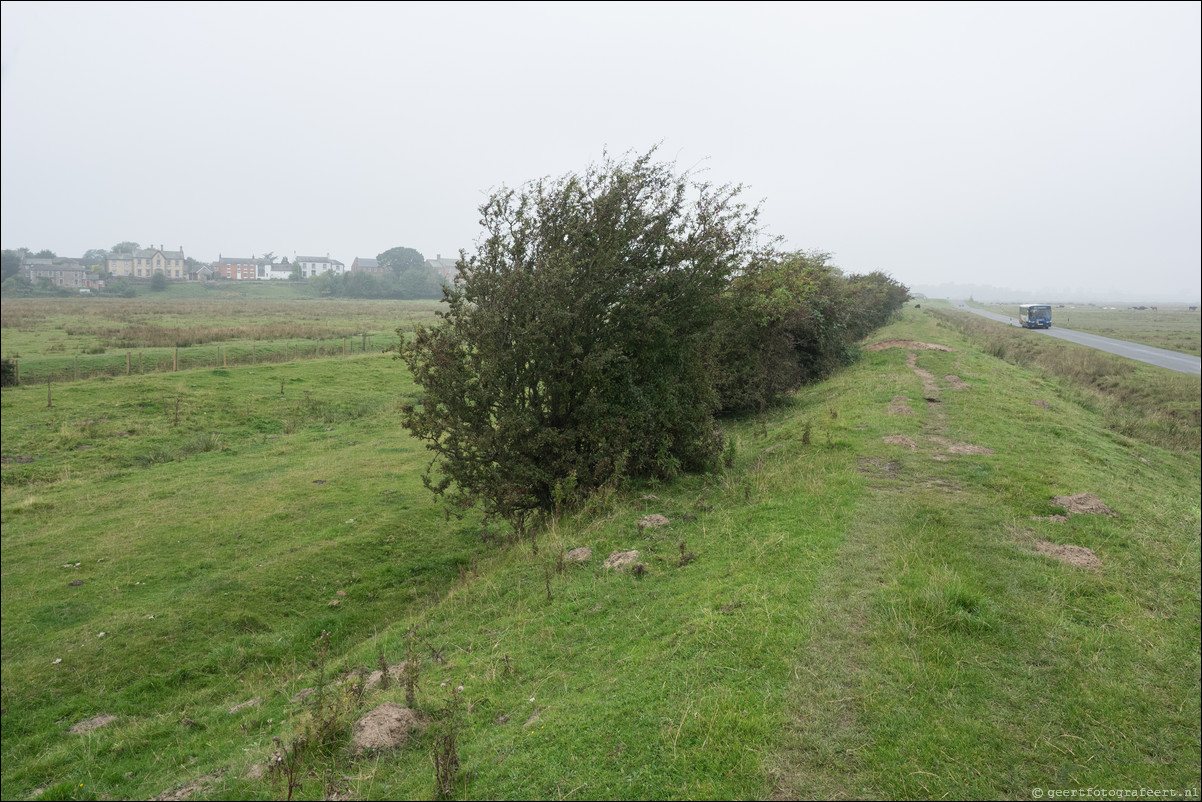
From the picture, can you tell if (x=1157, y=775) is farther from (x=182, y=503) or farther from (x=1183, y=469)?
(x=182, y=503)

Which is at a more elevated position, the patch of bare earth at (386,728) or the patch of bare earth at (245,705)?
the patch of bare earth at (386,728)

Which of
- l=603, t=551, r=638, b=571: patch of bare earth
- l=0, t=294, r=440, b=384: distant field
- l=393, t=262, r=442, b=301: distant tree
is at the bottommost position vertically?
l=603, t=551, r=638, b=571: patch of bare earth

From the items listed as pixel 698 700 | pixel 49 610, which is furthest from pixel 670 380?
pixel 49 610

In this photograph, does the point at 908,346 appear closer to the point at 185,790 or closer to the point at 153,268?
the point at 185,790

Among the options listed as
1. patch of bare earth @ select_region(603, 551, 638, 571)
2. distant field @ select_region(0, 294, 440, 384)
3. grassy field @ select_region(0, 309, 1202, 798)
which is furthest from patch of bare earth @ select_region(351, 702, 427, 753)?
distant field @ select_region(0, 294, 440, 384)

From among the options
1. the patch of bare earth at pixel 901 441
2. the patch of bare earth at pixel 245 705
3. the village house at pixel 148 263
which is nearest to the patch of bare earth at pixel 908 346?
the patch of bare earth at pixel 901 441

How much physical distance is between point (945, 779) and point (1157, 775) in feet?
5.23

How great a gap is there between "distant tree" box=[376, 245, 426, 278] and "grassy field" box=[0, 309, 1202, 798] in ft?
571

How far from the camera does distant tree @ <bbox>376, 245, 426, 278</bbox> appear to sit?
595ft

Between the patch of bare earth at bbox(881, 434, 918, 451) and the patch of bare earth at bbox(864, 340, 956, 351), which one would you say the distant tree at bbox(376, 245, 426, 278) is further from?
the patch of bare earth at bbox(881, 434, 918, 451)

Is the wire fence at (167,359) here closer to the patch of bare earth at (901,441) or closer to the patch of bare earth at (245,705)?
the patch of bare earth at (245,705)

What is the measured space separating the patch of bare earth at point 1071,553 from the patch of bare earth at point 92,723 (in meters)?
13.3

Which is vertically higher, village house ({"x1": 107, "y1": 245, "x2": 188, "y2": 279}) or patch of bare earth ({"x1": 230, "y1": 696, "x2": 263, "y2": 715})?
village house ({"x1": 107, "y1": 245, "x2": 188, "y2": 279})

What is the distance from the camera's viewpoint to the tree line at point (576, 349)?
39.8 feet
